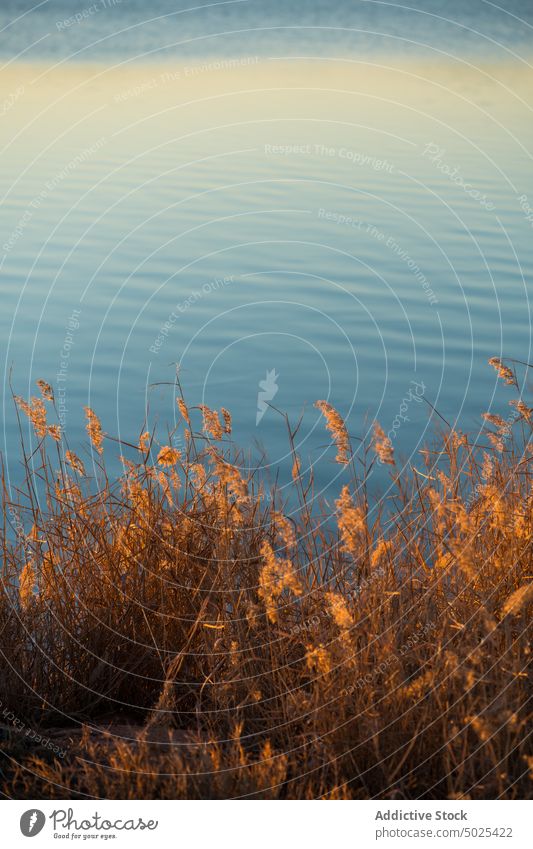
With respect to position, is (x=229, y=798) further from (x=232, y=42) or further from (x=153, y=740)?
(x=232, y=42)

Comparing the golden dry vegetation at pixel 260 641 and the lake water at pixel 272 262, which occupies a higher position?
the lake water at pixel 272 262

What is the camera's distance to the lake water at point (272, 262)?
8617 millimetres

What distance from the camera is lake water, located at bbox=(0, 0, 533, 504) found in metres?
8.62

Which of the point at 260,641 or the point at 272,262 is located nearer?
the point at 260,641

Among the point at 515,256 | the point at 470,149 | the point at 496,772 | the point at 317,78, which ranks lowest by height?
the point at 496,772

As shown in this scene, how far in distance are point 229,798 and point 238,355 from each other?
693 centimetres

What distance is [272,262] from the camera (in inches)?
458

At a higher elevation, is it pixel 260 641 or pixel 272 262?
pixel 272 262

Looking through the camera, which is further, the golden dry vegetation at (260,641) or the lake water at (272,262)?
the lake water at (272,262)

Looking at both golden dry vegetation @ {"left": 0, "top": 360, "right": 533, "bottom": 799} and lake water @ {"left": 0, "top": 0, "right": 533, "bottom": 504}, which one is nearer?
golden dry vegetation @ {"left": 0, "top": 360, "right": 533, "bottom": 799}

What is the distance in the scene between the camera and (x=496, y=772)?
9.21 feet

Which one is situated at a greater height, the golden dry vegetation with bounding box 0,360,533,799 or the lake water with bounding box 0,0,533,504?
the lake water with bounding box 0,0,533,504

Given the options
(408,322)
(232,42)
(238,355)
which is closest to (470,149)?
(232,42)

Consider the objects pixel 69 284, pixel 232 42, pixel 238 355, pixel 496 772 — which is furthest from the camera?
pixel 232 42
